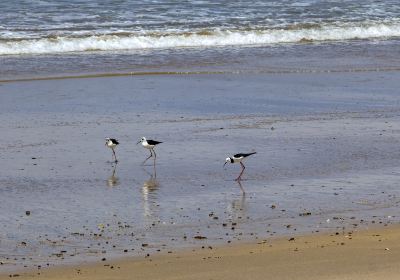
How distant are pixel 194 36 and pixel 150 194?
48.8 feet

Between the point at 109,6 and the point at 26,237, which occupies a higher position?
the point at 26,237

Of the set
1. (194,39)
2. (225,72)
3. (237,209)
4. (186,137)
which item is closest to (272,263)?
(237,209)

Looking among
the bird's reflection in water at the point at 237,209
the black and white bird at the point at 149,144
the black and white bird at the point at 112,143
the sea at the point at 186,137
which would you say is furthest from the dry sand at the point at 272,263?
the black and white bird at the point at 112,143

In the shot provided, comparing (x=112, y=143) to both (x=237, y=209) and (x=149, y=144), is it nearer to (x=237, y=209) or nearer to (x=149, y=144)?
(x=149, y=144)

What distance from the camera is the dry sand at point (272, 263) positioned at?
7312 millimetres

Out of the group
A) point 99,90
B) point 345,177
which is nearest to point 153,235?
point 345,177

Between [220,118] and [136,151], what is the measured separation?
2.23 meters

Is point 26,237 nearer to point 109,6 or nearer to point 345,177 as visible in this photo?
point 345,177

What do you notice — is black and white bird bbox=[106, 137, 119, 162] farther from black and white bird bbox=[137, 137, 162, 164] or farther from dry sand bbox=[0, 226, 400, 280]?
dry sand bbox=[0, 226, 400, 280]

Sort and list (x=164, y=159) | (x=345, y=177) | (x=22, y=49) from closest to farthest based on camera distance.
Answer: (x=345, y=177)
(x=164, y=159)
(x=22, y=49)

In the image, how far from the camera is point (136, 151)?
39.7 ft

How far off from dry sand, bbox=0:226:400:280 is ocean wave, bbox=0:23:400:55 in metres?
14.8

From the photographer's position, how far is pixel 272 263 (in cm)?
766

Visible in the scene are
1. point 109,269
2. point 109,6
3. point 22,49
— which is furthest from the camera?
point 109,6
